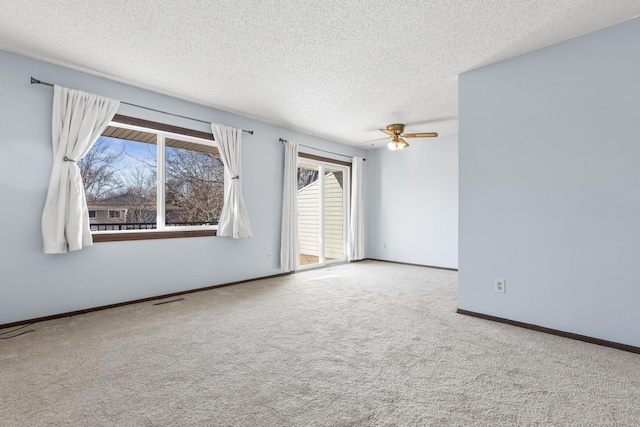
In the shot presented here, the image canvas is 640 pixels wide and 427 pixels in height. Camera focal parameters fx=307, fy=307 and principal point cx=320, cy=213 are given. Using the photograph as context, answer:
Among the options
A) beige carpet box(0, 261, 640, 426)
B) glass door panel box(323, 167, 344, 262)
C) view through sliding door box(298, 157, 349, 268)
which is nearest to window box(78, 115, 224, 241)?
beige carpet box(0, 261, 640, 426)

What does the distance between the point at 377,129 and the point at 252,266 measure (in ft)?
10.4

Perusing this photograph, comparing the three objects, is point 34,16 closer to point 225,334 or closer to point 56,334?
point 56,334

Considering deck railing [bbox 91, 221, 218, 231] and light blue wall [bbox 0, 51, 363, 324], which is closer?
light blue wall [bbox 0, 51, 363, 324]

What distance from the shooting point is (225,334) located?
2.71 metres

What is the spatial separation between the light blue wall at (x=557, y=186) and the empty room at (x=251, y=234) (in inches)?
0.6

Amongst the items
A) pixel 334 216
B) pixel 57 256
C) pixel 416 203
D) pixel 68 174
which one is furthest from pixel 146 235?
pixel 416 203

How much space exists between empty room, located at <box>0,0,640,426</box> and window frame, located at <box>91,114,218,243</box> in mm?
29

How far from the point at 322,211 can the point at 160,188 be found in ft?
10.1

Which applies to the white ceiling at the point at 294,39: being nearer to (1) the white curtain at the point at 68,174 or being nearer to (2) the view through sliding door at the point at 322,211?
(1) the white curtain at the point at 68,174

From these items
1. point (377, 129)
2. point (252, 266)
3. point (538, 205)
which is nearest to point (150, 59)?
point (252, 266)

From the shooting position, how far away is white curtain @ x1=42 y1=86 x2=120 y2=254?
9.91 ft

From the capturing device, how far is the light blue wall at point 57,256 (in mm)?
2879

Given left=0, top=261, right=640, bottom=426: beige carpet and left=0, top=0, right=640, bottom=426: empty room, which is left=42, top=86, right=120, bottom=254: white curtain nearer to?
left=0, top=0, right=640, bottom=426: empty room

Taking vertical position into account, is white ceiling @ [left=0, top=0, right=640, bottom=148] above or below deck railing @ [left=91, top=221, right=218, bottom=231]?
above
